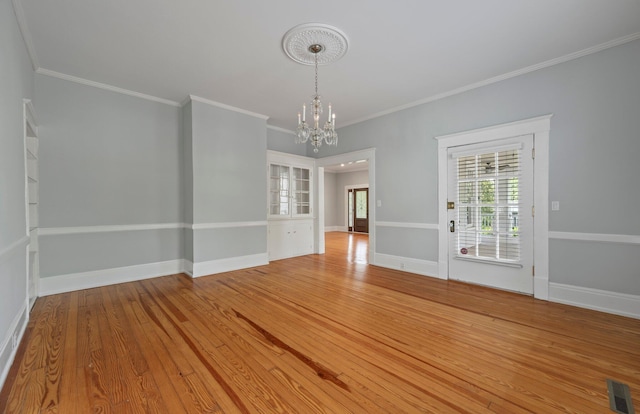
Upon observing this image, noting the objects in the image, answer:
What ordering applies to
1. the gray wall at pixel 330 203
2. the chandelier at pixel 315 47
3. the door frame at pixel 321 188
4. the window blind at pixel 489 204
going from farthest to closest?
the gray wall at pixel 330 203, the door frame at pixel 321 188, the window blind at pixel 489 204, the chandelier at pixel 315 47

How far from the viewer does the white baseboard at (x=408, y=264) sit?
450cm

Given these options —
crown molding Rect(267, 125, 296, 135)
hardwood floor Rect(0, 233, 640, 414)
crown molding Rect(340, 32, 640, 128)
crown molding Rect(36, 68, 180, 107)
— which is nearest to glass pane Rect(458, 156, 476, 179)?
crown molding Rect(340, 32, 640, 128)

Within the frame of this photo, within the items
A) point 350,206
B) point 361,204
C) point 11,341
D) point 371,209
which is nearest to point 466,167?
point 371,209

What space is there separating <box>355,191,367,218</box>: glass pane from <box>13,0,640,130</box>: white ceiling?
26.0 feet

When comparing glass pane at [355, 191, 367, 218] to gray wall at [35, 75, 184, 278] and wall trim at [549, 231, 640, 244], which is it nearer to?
gray wall at [35, 75, 184, 278]

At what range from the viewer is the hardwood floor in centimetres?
171

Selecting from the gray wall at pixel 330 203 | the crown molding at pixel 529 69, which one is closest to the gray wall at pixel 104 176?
the crown molding at pixel 529 69

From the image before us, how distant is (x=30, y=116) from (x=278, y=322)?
371 cm

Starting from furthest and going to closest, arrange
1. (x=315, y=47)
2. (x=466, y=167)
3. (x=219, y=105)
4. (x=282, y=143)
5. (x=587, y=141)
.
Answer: (x=282, y=143) < (x=219, y=105) < (x=466, y=167) < (x=587, y=141) < (x=315, y=47)

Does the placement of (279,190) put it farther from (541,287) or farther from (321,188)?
(541,287)

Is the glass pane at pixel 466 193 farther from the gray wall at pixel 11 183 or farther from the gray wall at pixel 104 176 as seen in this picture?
the gray wall at pixel 11 183

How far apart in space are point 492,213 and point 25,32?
5.87 m

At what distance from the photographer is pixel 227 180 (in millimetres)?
4914

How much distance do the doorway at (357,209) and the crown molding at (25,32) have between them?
10289 mm
